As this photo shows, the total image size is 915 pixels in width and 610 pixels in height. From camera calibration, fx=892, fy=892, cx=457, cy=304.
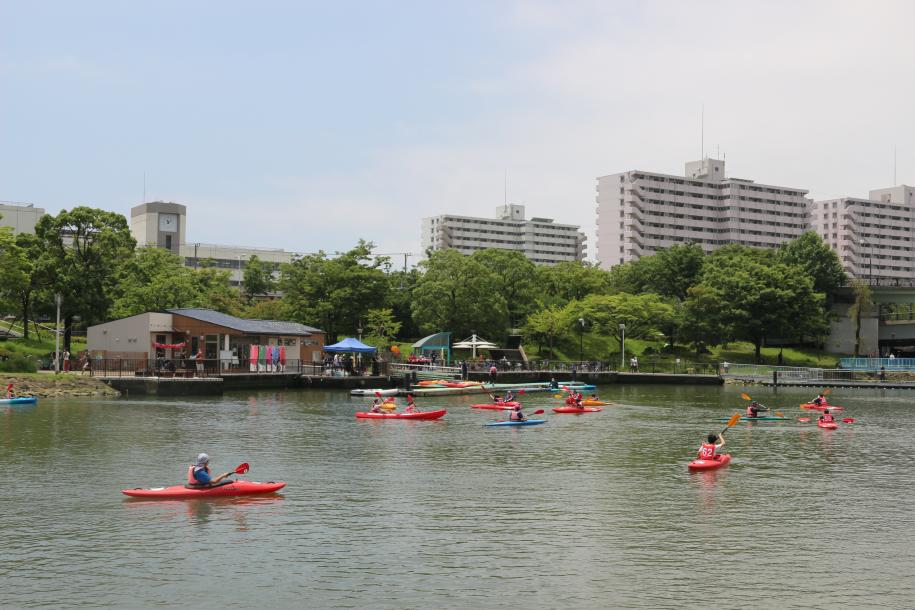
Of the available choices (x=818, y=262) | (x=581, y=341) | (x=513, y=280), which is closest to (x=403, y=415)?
(x=581, y=341)

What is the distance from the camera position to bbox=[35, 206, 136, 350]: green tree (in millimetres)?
71375

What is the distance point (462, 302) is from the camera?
292ft

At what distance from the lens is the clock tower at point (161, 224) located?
519ft

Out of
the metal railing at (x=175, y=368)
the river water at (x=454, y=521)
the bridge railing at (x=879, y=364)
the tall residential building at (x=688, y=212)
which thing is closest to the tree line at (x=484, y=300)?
the bridge railing at (x=879, y=364)

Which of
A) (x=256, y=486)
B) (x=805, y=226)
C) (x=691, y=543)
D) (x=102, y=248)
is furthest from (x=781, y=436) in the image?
(x=805, y=226)

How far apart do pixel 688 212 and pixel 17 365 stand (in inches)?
5967

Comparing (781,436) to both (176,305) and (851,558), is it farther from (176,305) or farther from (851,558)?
(176,305)

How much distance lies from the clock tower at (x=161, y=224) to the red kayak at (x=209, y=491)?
140505 mm

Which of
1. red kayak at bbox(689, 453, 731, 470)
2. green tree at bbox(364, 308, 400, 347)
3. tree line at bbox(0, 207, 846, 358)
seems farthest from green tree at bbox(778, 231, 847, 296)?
red kayak at bbox(689, 453, 731, 470)

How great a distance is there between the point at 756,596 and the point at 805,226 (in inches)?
7741

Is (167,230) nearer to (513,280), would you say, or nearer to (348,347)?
(513,280)

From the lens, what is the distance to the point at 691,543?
19.8 metres

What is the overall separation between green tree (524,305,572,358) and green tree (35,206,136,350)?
40668mm

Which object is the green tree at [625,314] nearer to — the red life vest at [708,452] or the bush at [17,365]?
the bush at [17,365]
